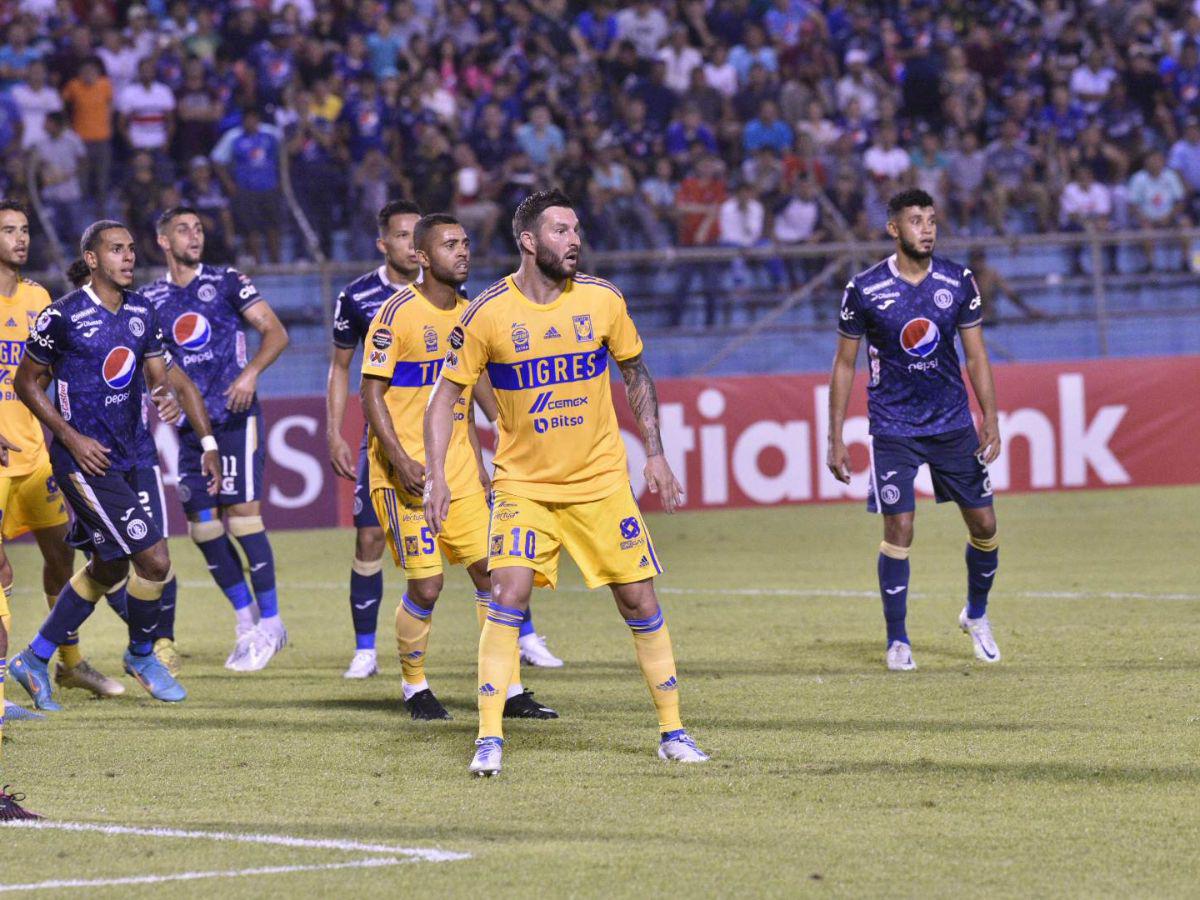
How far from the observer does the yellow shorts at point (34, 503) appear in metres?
9.41

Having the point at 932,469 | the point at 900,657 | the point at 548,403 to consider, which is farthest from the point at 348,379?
the point at 900,657

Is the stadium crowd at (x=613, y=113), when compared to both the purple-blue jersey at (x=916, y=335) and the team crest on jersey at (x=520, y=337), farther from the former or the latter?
the team crest on jersey at (x=520, y=337)

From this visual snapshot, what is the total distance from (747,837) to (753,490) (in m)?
12.4

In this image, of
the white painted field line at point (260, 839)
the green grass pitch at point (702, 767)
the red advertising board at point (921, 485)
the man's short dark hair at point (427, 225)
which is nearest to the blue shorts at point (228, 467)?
the green grass pitch at point (702, 767)

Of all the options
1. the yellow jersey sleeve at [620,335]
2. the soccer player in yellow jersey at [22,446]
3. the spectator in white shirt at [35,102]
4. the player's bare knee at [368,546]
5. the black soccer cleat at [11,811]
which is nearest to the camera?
the black soccer cleat at [11,811]

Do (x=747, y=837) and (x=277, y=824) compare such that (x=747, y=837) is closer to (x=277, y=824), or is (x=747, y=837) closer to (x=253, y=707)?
(x=277, y=824)

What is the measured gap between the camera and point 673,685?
7082 mm

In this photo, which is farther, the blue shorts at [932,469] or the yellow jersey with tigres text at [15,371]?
the blue shorts at [932,469]

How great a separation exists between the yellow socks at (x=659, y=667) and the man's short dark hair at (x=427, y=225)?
214cm

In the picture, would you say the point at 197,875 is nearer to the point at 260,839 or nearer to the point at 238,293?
the point at 260,839

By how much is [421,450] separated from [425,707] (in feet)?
4.03

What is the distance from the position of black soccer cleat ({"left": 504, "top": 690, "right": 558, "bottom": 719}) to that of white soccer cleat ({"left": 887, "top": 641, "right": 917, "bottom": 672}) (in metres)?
1.99

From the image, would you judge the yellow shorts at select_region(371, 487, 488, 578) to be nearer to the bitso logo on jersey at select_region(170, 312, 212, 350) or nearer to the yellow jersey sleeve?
the yellow jersey sleeve

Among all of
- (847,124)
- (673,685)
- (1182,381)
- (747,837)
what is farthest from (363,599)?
(847,124)
